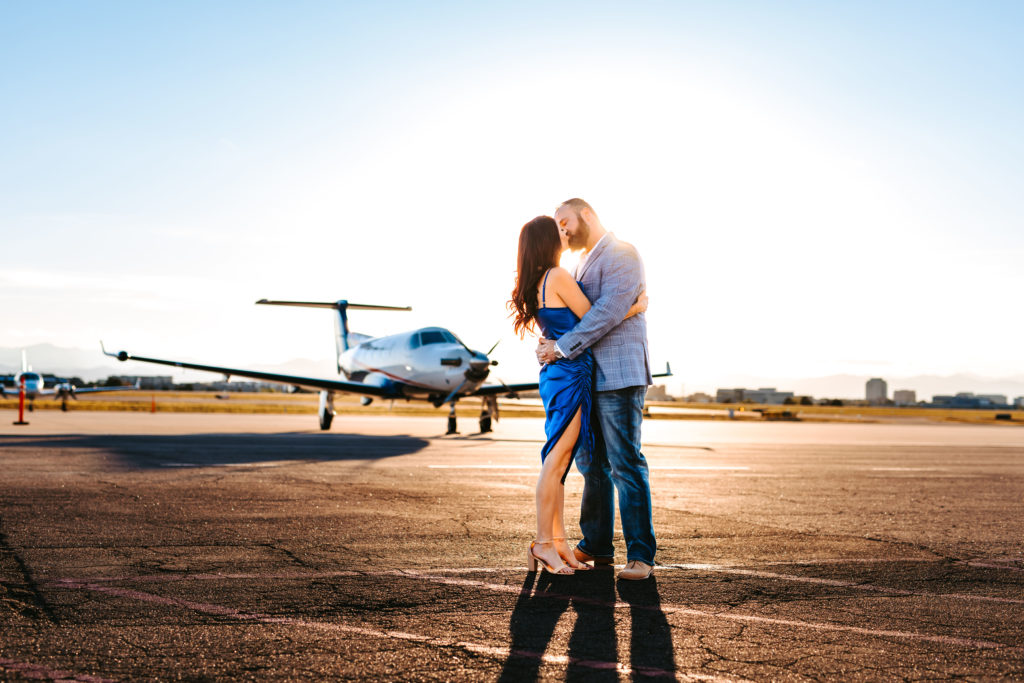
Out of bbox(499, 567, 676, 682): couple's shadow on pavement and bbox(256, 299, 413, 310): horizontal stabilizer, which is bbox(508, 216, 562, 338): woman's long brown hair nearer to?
bbox(499, 567, 676, 682): couple's shadow on pavement

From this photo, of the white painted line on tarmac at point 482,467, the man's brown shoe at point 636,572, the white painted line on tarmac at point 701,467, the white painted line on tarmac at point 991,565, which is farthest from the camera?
the white painted line on tarmac at point 701,467

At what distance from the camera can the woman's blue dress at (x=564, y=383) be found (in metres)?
4.69

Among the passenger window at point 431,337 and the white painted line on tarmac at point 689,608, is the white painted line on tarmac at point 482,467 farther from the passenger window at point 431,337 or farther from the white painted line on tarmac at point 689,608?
the passenger window at point 431,337

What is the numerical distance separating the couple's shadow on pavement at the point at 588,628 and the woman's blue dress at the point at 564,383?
2.47 feet

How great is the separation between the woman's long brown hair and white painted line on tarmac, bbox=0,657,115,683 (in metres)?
2.92

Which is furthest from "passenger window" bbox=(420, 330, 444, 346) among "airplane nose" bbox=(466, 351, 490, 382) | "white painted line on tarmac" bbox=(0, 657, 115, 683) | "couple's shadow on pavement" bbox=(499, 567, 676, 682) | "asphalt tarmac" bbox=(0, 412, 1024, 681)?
"white painted line on tarmac" bbox=(0, 657, 115, 683)

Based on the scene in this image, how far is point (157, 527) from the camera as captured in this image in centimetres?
562

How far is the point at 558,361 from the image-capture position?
4.73 metres

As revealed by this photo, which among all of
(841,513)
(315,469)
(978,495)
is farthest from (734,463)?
(315,469)

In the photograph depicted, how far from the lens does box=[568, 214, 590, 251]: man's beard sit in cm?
480

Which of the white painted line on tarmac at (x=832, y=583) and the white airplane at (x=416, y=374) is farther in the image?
the white airplane at (x=416, y=374)

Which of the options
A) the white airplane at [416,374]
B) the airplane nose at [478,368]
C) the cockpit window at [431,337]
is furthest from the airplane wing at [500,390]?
the cockpit window at [431,337]

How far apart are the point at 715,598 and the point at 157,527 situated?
3.91m

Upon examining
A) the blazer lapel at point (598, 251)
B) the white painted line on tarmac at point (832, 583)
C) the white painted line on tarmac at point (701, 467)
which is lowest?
the white painted line on tarmac at point (701, 467)
